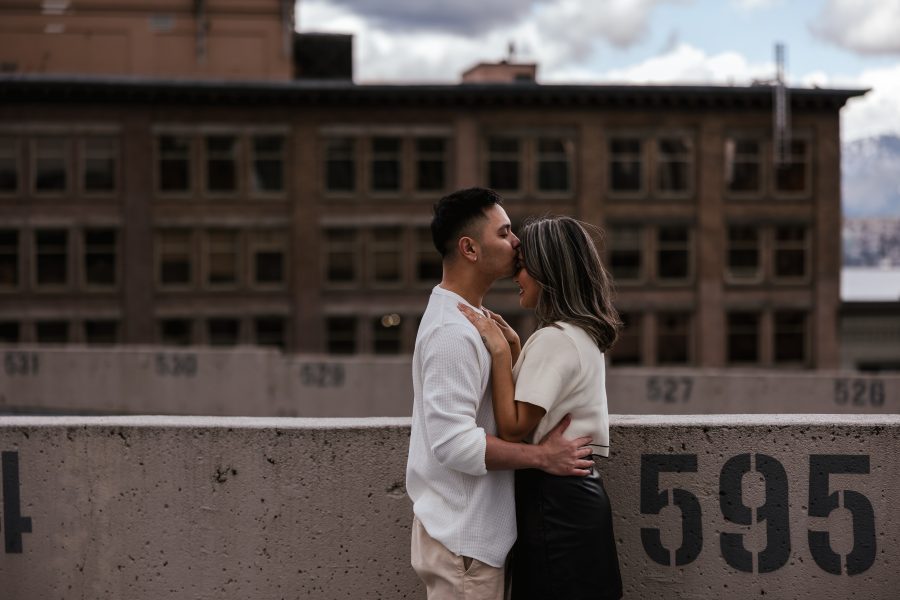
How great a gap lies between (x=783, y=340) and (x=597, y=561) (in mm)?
49357

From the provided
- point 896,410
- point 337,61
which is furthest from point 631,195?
point 896,410

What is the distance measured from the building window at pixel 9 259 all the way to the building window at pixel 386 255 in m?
15.3

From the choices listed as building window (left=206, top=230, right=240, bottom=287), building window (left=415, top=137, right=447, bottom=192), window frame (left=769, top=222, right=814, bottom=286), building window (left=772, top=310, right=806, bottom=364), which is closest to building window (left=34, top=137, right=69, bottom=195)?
building window (left=206, top=230, right=240, bottom=287)

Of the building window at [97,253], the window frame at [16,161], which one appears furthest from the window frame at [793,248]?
the window frame at [16,161]

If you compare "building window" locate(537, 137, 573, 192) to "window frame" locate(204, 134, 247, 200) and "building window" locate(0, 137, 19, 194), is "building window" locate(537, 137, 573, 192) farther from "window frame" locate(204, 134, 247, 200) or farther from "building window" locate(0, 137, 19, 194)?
"building window" locate(0, 137, 19, 194)

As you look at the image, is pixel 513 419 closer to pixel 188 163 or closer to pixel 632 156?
pixel 188 163

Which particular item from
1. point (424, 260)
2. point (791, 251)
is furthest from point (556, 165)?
point (791, 251)

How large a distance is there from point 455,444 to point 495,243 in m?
0.81

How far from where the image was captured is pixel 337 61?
55906 millimetres

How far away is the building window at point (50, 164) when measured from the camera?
157 ft

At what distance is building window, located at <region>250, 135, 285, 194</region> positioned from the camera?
48750 mm

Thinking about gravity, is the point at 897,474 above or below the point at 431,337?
below

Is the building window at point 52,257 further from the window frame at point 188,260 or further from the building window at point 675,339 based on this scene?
the building window at point 675,339

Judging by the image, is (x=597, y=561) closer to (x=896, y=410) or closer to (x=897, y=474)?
(x=897, y=474)
